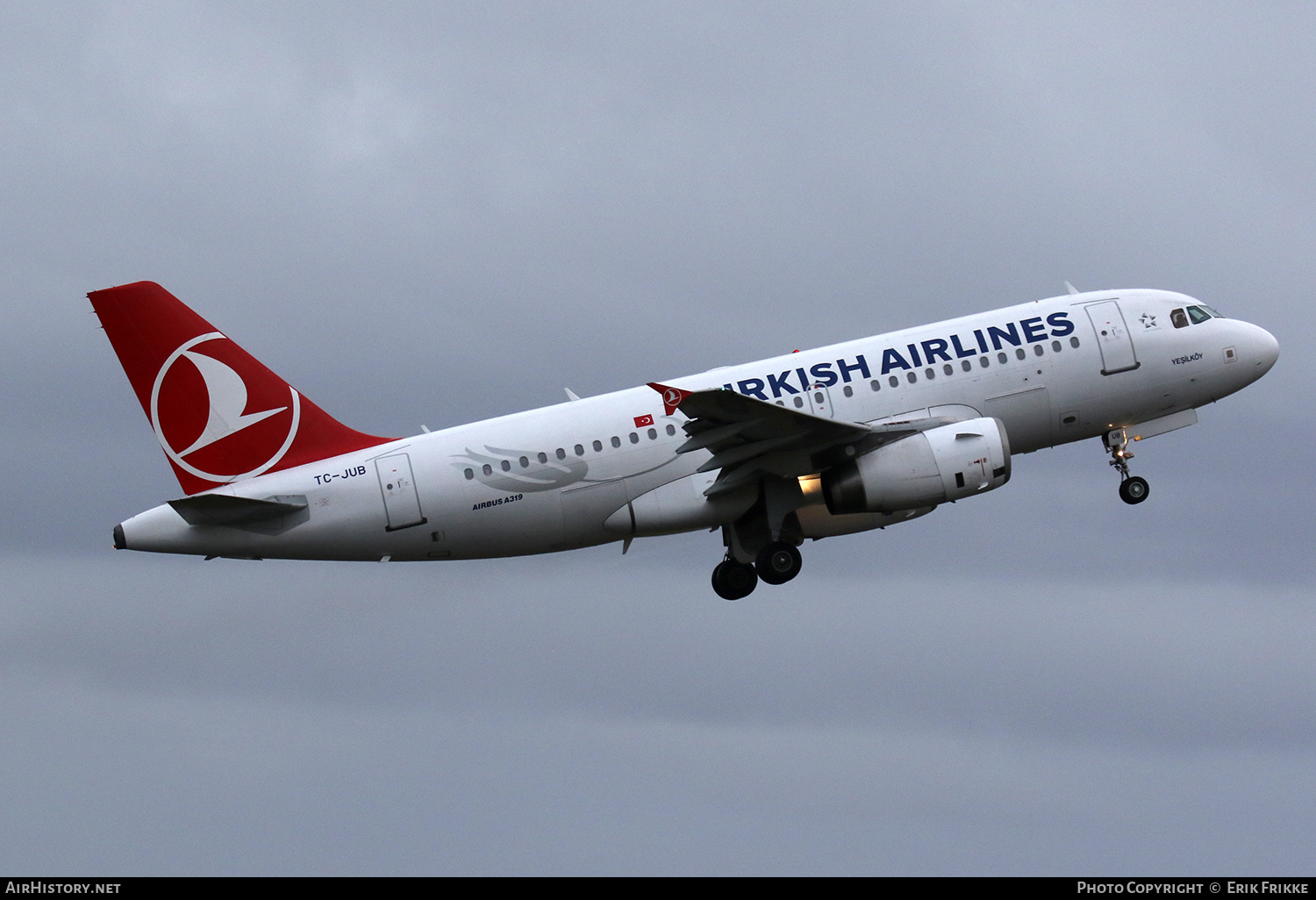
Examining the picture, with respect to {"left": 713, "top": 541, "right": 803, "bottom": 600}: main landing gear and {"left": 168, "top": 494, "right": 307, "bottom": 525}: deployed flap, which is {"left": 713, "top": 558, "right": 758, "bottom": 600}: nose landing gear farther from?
{"left": 168, "top": 494, "right": 307, "bottom": 525}: deployed flap

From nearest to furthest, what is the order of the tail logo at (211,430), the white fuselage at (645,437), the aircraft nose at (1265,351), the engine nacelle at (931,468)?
the engine nacelle at (931,468), the white fuselage at (645,437), the tail logo at (211,430), the aircraft nose at (1265,351)

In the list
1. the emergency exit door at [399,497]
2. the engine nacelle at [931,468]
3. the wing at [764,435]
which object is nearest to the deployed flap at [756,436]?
the wing at [764,435]

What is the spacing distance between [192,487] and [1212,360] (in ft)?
96.6

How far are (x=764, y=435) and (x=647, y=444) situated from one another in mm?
3616

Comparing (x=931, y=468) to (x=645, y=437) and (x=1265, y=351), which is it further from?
(x=1265, y=351)

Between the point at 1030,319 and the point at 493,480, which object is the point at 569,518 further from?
the point at 1030,319

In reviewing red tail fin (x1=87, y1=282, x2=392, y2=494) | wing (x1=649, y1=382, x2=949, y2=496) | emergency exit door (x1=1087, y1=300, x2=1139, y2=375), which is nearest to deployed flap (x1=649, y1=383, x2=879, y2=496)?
wing (x1=649, y1=382, x2=949, y2=496)

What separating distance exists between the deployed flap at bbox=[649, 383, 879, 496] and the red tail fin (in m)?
9.41

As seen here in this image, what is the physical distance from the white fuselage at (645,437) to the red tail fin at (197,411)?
0.64m

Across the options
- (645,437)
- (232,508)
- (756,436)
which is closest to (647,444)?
(645,437)

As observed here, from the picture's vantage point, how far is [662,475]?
41719 millimetres

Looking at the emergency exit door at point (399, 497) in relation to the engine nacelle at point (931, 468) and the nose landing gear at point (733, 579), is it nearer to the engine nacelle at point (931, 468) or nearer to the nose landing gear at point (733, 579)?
the nose landing gear at point (733, 579)

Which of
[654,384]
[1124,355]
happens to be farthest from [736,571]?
[1124,355]

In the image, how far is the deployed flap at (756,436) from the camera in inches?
1491
